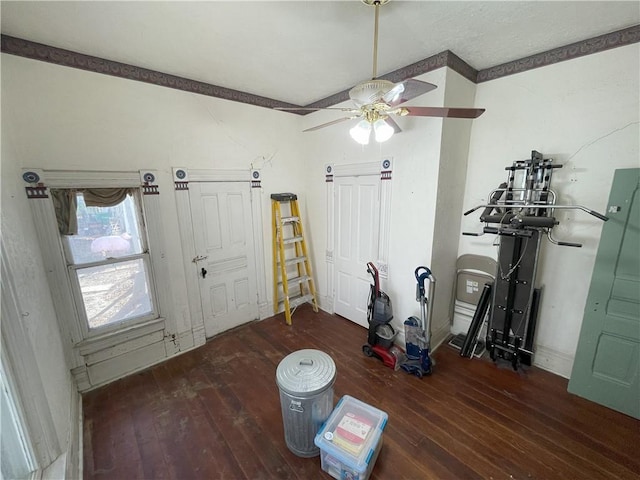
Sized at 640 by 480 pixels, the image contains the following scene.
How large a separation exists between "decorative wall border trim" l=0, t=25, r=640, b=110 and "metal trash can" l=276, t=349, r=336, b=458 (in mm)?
2627

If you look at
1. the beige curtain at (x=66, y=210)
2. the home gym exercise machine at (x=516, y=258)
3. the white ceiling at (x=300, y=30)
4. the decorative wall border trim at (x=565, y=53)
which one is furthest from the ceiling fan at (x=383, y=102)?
the beige curtain at (x=66, y=210)

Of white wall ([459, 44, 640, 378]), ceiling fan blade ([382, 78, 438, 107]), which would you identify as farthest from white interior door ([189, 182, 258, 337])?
white wall ([459, 44, 640, 378])

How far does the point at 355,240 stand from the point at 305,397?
6.55 ft

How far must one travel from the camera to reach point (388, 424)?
79.4 inches

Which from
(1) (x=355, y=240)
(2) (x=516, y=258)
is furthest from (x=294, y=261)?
(2) (x=516, y=258)

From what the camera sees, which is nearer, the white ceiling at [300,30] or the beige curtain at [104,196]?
the white ceiling at [300,30]

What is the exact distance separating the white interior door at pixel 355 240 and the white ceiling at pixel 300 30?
1.21m

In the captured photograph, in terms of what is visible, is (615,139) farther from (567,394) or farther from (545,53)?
(567,394)

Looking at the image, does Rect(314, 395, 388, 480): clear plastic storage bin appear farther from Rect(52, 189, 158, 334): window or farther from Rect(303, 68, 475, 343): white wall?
Rect(52, 189, 158, 334): window

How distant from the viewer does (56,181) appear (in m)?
2.08

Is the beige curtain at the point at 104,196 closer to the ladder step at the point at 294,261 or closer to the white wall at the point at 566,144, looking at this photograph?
the ladder step at the point at 294,261

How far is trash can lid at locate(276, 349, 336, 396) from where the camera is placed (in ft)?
5.38

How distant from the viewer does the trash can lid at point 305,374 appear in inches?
64.5

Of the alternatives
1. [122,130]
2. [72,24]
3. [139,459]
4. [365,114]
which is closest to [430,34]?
[365,114]
